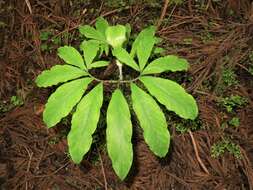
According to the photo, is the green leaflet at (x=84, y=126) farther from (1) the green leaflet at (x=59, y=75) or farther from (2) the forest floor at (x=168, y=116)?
(2) the forest floor at (x=168, y=116)

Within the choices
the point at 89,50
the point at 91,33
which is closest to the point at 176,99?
the point at 89,50

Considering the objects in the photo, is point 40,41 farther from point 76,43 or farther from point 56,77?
point 56,77

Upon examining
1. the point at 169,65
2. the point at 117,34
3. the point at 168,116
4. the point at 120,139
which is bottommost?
the point at 168,116

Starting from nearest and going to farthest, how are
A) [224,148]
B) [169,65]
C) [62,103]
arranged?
1. [62,103]
2. [169,65]
3. [224,148]

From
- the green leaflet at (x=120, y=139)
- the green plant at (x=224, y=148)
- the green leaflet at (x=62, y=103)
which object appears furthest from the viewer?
the green plant at (x=224, y=148)

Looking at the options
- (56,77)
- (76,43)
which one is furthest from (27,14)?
(56,77)

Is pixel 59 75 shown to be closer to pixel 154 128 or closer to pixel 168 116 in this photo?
pixel 154 128

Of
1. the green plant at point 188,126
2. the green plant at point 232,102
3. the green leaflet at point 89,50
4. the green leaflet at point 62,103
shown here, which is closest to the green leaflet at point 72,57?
the green leaflet at point 89,50
